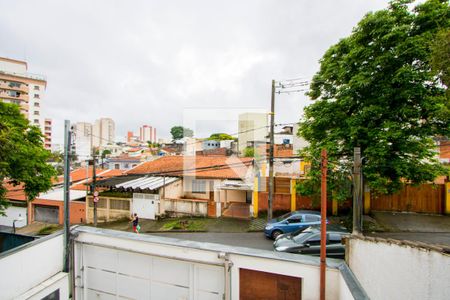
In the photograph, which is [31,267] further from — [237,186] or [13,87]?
[13,87]

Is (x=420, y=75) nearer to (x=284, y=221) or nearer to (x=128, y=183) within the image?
(x=284, y=221)

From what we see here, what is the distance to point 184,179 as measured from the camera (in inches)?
744

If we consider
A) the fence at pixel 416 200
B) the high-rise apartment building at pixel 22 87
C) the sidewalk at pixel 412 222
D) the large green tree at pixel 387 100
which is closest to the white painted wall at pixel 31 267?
the large green tree at pixel 387 100

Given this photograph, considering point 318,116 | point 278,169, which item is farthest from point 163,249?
point 278,169

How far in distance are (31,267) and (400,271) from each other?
8.81 meters

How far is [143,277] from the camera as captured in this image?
6156mm

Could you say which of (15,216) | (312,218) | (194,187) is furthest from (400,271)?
(15,216)

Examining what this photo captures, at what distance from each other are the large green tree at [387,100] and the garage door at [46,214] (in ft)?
65.5

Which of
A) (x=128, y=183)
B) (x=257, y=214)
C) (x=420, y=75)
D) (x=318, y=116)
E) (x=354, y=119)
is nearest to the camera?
(x=420, y=75)

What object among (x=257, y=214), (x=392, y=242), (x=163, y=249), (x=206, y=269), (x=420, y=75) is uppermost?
(x=420, y=75)

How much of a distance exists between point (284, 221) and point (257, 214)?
389cm

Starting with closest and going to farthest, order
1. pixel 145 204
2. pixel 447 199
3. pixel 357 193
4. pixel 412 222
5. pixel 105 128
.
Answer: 1. pixel 357 193
2. pixel 412 222
3. pixel 447 199
4. pixel 145 204
5. pixel 105 128

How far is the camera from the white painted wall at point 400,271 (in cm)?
348

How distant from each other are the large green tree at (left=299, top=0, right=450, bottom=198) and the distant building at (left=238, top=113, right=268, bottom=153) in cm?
1143
